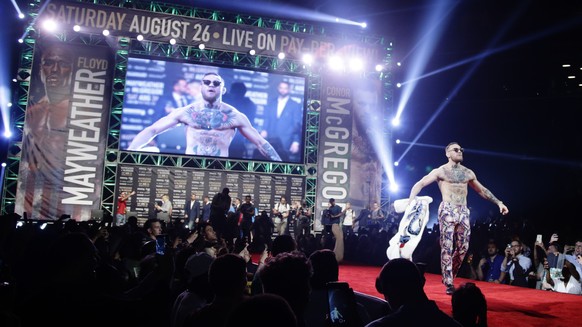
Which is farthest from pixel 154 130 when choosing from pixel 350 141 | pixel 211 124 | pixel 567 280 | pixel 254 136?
pixel 567 280

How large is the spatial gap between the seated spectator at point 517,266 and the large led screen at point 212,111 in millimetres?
10574

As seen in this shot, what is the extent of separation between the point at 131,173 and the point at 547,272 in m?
14.2

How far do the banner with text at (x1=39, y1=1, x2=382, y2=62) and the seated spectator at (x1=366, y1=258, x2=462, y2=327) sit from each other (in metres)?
17.8

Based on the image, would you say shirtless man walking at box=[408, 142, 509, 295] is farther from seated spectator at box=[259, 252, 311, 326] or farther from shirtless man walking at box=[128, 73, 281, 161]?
shirtless man walking at box=[128, 73, 281, 161]

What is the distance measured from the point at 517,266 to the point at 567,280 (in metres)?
1.09

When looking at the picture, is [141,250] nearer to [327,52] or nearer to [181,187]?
[181,187]

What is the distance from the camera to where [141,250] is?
18.7 feet

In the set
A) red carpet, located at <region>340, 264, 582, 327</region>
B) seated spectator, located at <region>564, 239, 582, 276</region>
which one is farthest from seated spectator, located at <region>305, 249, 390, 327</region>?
seated spectator, located at <region>564, 239, 582, 276</region>

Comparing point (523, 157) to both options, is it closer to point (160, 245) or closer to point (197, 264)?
point (197, 264)

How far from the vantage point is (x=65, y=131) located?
18.2m

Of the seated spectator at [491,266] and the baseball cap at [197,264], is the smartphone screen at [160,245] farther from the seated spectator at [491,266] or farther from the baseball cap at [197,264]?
the seated spectator at [491,266]

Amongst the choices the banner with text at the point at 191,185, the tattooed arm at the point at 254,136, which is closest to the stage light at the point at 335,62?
the tattooed arm at the point at 254,136

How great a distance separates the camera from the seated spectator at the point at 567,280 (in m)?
9.64

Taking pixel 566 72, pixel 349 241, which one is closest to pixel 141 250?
pixel 349 241
